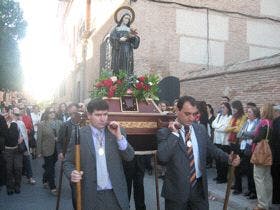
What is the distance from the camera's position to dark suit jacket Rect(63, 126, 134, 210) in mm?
4355

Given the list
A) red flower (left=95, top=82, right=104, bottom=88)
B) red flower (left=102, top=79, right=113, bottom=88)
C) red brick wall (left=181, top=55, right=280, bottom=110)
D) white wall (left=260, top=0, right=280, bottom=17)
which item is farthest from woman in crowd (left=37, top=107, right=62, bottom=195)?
white wall (left=260, top=0, right=280, bottom=17)

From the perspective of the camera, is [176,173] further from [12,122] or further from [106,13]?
[106,13]

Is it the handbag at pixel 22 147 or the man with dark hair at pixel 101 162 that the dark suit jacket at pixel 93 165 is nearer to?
the man with dark hair at pixel 101 162

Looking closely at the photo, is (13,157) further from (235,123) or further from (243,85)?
(243,85)

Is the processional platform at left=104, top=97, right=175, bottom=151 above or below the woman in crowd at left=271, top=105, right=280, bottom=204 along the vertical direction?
above

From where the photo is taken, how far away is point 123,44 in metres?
7.79

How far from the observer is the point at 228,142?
408 inches

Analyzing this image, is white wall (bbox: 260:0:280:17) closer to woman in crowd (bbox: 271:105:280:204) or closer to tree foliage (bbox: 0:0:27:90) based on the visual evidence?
woman in crowd (bbox: 271:105:280:204)

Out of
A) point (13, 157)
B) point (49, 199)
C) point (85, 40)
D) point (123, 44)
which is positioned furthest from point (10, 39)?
point (123, 44)

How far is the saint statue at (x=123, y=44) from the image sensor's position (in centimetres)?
773

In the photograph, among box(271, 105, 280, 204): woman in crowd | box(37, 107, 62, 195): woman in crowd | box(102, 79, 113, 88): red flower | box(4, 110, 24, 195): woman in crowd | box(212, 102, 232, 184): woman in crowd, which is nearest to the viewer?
box(102, 79, 113, 88): red flower

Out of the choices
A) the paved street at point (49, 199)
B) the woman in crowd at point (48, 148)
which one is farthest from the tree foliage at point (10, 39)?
the paved street at point (49, 199)

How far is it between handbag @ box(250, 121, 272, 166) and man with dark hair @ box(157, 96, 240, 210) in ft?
10.5

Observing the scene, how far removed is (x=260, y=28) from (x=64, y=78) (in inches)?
863
